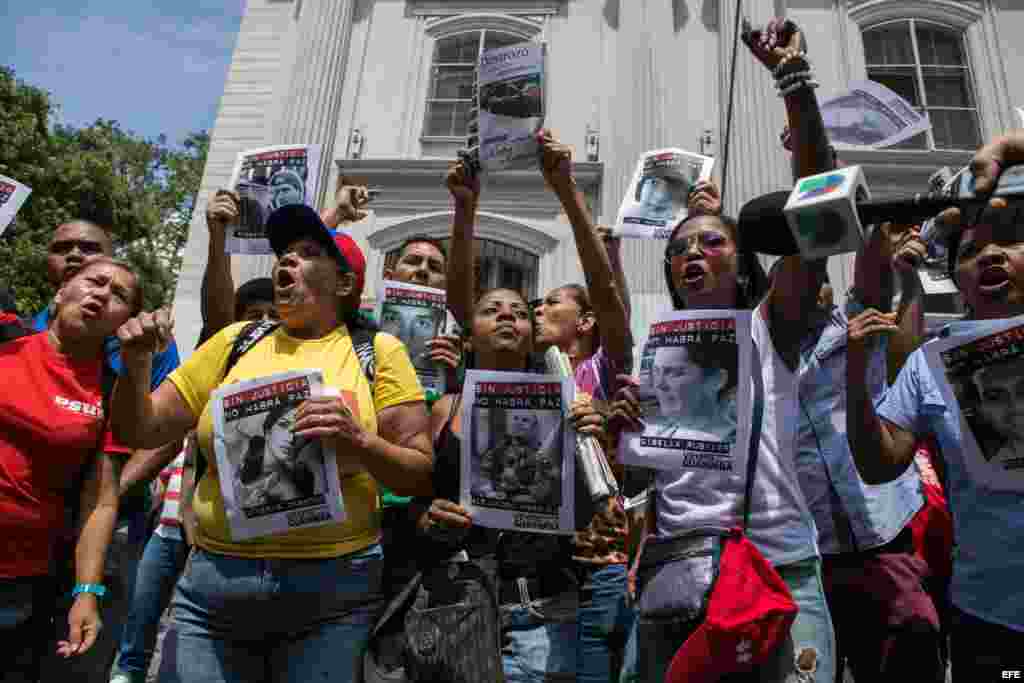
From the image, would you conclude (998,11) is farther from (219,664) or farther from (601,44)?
(219,664)

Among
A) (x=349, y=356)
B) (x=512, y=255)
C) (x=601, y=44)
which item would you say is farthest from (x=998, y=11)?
(x=349, y=356)

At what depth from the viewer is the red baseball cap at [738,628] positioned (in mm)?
1830

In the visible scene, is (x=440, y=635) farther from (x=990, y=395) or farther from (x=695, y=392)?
(x=990, y=395)

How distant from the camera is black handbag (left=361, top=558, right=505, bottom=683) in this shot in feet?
7.05

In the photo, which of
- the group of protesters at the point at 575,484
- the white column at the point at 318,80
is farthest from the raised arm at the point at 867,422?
the white column at the point at 318,80

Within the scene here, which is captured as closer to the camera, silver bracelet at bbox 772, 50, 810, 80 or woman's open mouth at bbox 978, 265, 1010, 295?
woman's open mouth at bbox 978, 265, 1010, 295

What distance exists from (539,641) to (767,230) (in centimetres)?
141

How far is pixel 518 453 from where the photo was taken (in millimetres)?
Answer: 2436

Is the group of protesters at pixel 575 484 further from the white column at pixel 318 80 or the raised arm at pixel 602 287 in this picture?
the white column at pixel 318 80

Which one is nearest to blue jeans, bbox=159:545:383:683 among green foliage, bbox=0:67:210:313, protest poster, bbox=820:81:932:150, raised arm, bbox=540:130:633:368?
Answer: raised arm, bbox=540:130:633:368

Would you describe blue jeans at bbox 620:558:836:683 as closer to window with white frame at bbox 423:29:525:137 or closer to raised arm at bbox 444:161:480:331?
raised arm at bbox 444:161:480:331

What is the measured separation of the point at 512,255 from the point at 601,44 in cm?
335

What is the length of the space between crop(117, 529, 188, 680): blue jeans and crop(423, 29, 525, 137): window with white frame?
8.43 metres

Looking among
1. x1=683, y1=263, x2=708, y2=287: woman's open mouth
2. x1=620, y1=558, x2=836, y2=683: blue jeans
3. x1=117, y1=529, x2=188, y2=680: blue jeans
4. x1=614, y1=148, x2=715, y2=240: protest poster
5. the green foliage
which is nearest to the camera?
x1=620, y1=558, x2=836, y2=683: blue jeans
